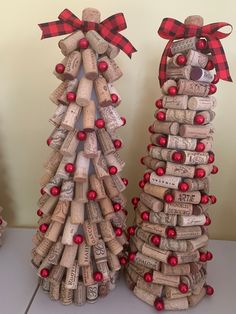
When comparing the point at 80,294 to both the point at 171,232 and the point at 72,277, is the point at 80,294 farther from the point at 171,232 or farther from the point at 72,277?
the point at 171,232

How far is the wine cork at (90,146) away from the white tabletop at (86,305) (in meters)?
0.35

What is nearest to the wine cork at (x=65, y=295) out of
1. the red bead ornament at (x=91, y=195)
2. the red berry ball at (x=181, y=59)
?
the red bead ornament at (x=91, y=195)

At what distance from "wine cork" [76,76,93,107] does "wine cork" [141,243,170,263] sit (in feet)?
1.15

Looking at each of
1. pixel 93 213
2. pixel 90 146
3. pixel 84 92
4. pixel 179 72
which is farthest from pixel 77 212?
pixel 179 72

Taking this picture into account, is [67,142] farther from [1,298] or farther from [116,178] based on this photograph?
[1,298]

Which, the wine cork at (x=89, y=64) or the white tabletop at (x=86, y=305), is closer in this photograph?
the wine cork at (x=89, y=64)

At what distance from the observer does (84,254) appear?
649 millimetres

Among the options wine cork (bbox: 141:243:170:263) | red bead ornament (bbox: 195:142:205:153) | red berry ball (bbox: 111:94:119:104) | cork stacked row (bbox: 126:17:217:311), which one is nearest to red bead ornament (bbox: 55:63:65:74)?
red berry ball (bbox: 111:94:119:104)

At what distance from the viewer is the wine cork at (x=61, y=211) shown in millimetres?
639

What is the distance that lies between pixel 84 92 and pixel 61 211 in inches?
10.0

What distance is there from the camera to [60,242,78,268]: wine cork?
2.12ft

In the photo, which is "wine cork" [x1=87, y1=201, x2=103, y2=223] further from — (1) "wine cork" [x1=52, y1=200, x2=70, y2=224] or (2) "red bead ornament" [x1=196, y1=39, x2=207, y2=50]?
(2) "red bead ornament" [x1=196, y1=39, x2=207, y2=50]

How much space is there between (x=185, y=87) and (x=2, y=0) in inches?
23.3

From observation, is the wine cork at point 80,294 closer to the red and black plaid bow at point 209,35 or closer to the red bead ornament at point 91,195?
the red bead ornament at point 91,195
